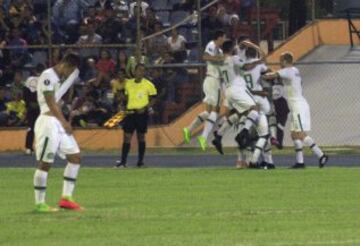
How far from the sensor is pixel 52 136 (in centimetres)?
1942

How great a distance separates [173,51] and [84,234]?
23.6m

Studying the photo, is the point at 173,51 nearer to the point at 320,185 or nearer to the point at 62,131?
the point at 320,185

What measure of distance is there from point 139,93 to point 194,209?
36.5 feet

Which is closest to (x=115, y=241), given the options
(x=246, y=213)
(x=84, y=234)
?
(x=84, y=234)

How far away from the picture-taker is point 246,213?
18.6 m

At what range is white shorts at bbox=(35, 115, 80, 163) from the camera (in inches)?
762

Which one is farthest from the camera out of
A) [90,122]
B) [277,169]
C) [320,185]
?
[90,122]

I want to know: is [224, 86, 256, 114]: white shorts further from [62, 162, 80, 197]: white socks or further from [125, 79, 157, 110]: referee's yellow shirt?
[62, 162, 80, 197]: white socks

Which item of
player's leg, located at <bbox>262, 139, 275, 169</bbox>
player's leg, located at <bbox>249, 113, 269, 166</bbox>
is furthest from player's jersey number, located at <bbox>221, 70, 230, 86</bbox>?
player's leg, located at <bbox>262, 139, 275, 169</bbox>

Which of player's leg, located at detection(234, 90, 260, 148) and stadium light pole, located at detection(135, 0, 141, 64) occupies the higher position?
stadium light pole, located at detection(135, 0, 141, 64)

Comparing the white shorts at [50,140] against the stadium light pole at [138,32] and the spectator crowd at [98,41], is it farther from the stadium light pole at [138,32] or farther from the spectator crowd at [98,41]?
the stadium light pole at [138,32]

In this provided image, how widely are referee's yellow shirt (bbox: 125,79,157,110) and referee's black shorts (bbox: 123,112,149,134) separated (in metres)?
0.19

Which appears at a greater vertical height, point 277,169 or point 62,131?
point 62,131

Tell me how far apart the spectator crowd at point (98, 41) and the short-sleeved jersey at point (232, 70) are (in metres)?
8.11
